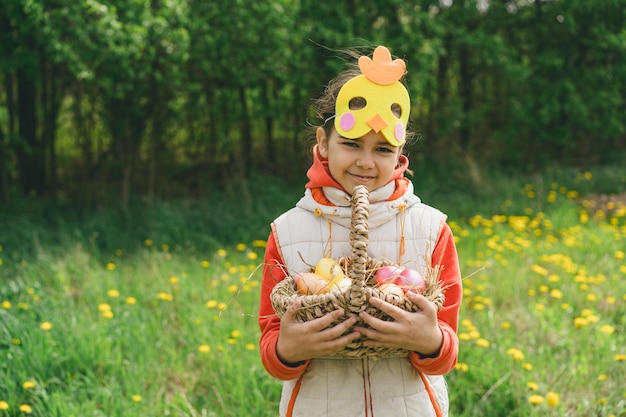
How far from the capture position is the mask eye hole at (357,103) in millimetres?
1615

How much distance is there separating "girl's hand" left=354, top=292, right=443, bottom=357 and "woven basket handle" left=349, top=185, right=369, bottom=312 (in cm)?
3

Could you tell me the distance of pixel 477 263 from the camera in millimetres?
4461

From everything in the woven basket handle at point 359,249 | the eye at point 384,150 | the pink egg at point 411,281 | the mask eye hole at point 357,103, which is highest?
the mask eye hole at point 357,103

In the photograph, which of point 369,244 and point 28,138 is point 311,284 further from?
point 28,138

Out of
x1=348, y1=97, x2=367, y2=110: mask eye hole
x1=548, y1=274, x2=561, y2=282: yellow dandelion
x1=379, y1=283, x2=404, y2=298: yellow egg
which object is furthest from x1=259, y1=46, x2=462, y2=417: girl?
x1=548, y1=274, x2=561, y2=282: yellow dandelion

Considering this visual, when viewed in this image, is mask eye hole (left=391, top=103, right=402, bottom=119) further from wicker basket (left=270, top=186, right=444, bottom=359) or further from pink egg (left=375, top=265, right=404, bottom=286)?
pink egg (left=375, top=265, right=404, bottom=286)

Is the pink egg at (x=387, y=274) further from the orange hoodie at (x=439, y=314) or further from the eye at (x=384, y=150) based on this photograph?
the eye at (x=384, y=150)

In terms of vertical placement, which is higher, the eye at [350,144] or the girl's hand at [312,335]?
the eye at [350,144]

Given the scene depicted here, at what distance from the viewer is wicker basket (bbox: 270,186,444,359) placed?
52.9 inches

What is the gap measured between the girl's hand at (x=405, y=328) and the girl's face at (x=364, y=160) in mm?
352

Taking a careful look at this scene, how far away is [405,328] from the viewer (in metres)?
1.40

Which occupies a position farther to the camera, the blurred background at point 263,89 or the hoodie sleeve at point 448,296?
the blurred background at point 263,89

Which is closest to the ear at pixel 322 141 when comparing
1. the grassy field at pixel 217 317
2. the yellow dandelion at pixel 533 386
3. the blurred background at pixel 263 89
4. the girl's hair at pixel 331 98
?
the girl's hair at pixel 331 98

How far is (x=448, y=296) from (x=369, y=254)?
0.81ft
